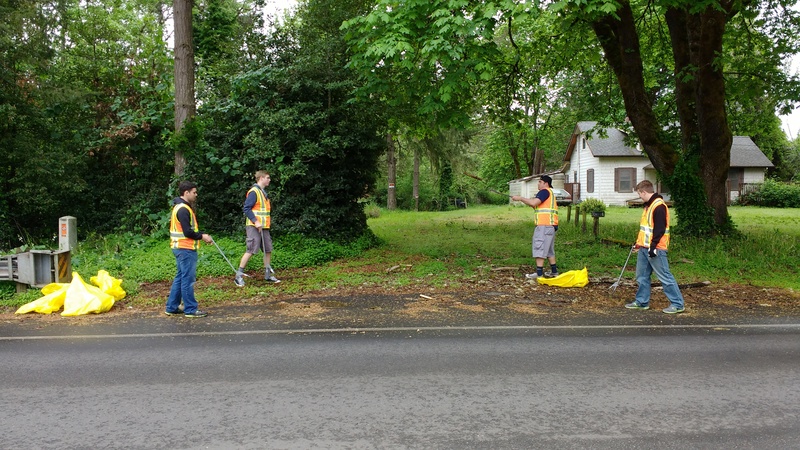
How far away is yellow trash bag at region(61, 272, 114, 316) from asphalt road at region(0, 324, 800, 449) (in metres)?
1.22

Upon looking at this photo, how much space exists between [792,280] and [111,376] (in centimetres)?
1135

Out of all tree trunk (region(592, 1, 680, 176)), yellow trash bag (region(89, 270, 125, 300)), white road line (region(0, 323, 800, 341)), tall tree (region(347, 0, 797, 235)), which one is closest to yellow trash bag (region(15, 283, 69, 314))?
yellow trash bag (region(89, 270, 125, 300))

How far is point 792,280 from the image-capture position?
10484 millimetres

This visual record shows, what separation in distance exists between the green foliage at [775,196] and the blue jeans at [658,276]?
109ft

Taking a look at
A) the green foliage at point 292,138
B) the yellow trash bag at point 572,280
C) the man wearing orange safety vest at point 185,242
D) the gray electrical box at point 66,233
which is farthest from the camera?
the green foliage at point 292,138

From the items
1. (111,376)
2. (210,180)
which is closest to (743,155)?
(210,180)

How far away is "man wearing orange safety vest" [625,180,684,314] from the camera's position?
7934mm

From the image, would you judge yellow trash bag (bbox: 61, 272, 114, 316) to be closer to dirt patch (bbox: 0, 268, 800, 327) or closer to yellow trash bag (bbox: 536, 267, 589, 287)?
dirt patch (bbox: 0, 268, 800, 327)

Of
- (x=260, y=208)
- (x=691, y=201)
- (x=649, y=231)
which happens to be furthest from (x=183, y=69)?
(x=691, y=201)

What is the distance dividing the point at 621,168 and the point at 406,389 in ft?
111

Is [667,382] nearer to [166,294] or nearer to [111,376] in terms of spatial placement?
[111,376]

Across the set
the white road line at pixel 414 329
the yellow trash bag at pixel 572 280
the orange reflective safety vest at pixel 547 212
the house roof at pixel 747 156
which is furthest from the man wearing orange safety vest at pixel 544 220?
the house roof at pixel 747 156

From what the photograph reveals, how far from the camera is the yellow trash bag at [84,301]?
8.11 metres

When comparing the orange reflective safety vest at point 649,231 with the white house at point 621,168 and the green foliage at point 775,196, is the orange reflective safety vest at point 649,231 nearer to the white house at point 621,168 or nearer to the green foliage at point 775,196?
the white house at point 621,168
